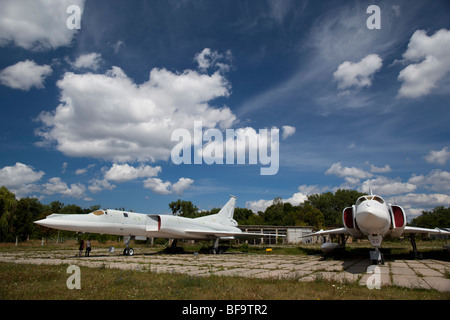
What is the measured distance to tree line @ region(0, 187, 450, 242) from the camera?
35281mm

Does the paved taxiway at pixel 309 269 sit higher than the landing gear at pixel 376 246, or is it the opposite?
the landing gear at pixel 376 246

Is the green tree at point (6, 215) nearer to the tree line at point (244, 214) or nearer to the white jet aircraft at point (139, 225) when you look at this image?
the tree line at point (244, 214)

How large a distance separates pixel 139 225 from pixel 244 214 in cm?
5746

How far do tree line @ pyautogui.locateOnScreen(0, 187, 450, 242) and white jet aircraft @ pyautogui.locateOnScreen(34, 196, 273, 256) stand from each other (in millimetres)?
20951

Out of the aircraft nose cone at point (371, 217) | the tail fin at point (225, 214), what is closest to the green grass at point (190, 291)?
the aircraft nose cone at point (371, 217)

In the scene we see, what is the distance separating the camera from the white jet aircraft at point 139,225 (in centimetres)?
1334

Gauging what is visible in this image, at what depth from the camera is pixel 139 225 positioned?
16719mm

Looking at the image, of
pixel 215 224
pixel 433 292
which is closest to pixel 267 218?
pixel 215 224

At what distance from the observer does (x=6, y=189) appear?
37062 millimetres

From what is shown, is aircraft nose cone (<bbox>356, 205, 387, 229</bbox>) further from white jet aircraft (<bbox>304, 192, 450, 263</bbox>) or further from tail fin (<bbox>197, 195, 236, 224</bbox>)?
tail fin (<bbox>197, 195, 236, 224</bbox>)

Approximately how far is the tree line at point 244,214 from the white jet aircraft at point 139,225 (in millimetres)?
20951
